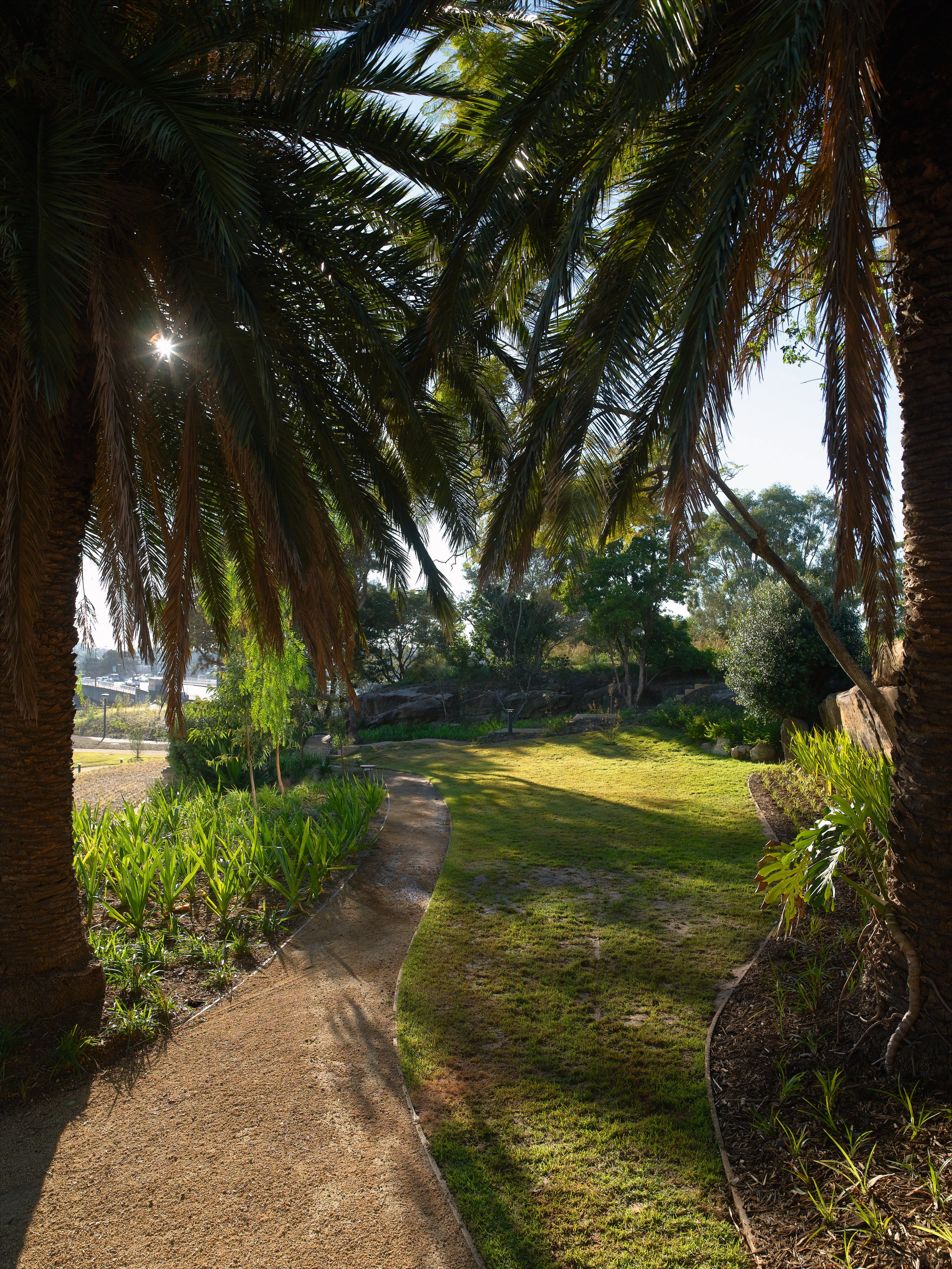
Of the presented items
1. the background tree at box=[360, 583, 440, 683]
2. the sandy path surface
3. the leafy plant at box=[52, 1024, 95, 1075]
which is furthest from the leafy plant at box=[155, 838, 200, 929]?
the background tree at box=[360, 583, 440, 683]

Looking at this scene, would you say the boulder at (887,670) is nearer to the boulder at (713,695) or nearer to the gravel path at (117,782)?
the boulder at (713,695)

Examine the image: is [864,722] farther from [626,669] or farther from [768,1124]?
[626,669]

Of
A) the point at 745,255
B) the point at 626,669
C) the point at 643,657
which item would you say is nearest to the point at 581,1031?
the point at 745,255

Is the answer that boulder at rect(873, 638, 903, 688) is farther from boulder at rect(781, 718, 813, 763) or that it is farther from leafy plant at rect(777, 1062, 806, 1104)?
leafy plant at rect(777, 1062, 806, 1104)

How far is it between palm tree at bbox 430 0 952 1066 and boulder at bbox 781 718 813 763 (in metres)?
8.31

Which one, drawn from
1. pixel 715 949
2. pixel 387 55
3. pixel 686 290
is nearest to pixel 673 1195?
pixel 715 949

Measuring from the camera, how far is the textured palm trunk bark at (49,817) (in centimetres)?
421

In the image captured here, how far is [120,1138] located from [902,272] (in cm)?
555

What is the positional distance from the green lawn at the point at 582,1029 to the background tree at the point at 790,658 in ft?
12.2

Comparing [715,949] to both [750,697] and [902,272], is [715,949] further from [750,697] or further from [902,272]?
[750,697]

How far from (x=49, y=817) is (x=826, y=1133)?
4.44m

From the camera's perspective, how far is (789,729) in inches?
473

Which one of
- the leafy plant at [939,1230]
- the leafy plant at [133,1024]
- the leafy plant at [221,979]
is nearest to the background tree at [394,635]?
the leafy plant at [221,979]

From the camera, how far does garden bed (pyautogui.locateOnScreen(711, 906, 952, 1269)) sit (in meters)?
2.41
